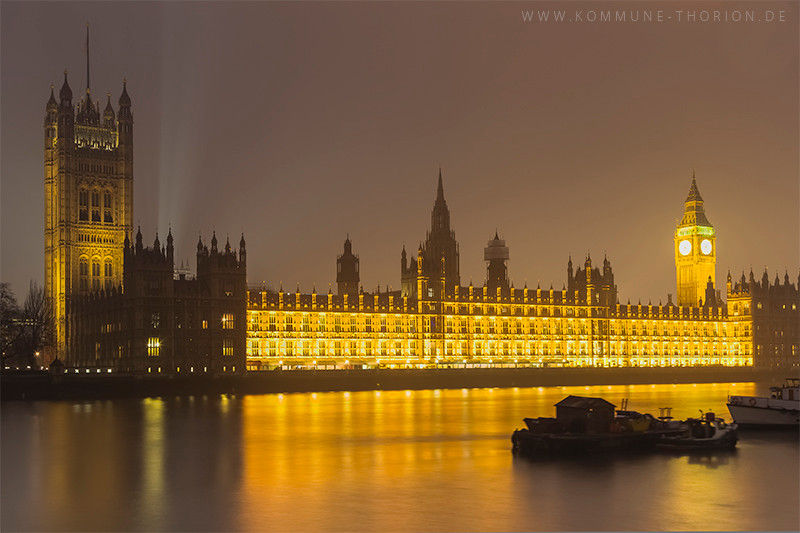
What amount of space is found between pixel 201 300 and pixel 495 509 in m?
92.7

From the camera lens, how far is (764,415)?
69438mm

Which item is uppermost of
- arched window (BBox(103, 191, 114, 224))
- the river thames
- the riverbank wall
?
arched window (BBox(103, 191, 114, 224))

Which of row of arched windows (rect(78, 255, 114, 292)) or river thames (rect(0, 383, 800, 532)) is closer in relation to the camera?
river thames (rect(0, 383, 800, 532))

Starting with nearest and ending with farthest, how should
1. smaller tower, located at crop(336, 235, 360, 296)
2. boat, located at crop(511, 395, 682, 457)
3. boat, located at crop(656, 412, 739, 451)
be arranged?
boat, located at crop(511, 395, 682, 457) → boat, located at crop(656, 412, 739, 451) → smaller tower, located at crop(336, 235, 360, 296)

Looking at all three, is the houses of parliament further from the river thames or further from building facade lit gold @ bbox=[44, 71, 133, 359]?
the river thames

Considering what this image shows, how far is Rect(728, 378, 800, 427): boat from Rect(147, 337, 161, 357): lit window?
72727mm

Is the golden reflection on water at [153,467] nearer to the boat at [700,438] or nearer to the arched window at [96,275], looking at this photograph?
the boat at [700,438]

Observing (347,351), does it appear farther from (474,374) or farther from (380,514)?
(380,514)

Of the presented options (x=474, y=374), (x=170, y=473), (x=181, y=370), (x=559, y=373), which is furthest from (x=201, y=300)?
(x=170, y=473)

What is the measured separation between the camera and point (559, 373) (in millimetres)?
158000

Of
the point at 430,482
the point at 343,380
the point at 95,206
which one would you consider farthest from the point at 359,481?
the point at 95,206

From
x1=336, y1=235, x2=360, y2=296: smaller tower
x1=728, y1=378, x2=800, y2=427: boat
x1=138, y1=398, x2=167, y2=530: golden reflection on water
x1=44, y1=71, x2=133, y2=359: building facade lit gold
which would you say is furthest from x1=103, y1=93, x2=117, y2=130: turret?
x1=728, y1=378, x2=800, y2=427: boat

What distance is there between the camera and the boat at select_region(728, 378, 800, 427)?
6856cm

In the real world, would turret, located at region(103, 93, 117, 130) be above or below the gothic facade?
above
